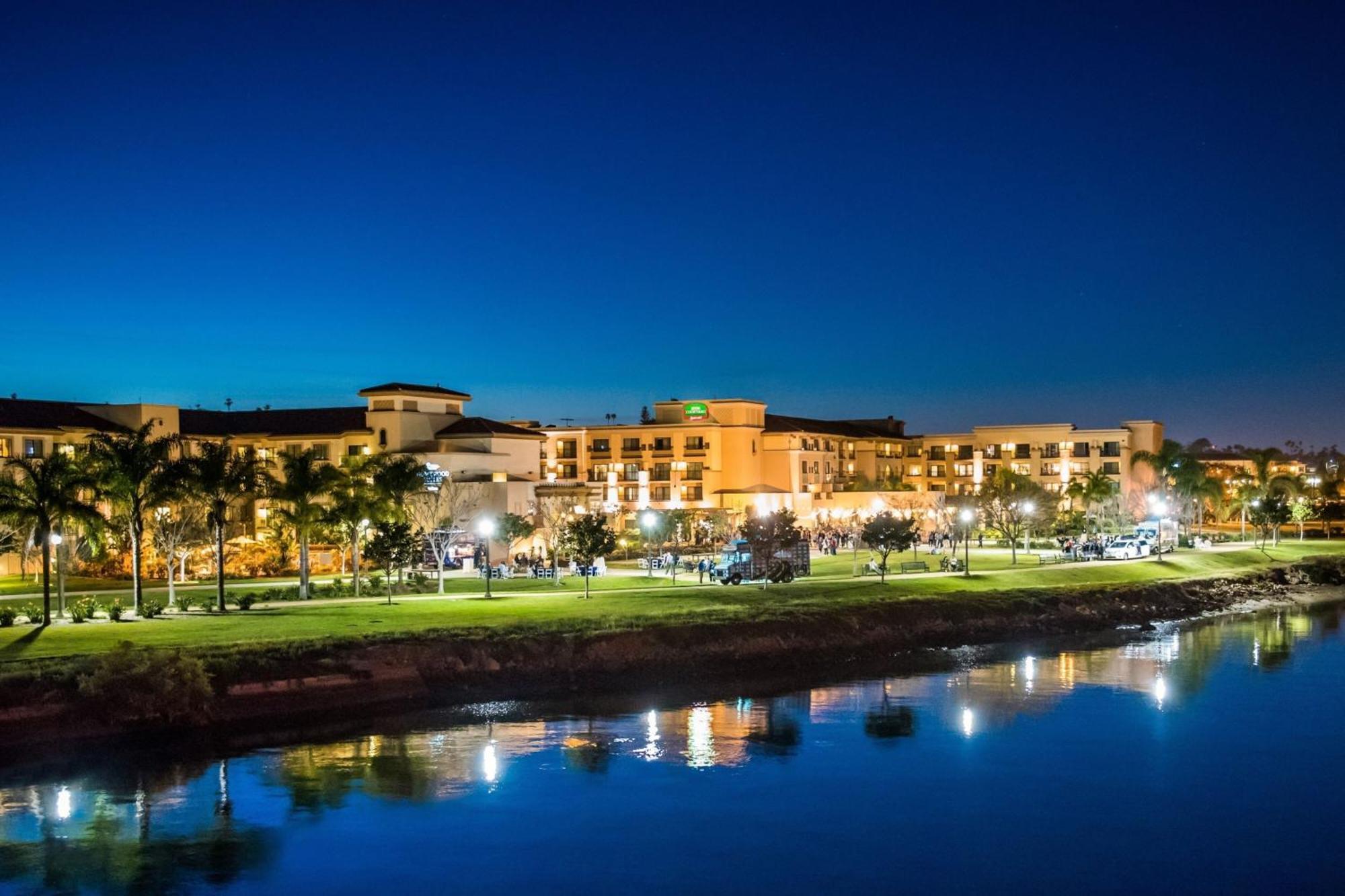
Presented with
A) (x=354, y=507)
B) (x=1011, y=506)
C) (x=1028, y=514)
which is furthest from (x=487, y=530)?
(x=1028, y=514)

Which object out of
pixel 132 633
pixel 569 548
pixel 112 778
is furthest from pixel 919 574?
pixel 112 778

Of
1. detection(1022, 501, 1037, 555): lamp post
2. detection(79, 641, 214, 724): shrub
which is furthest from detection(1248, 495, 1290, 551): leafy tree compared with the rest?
detection(79, 641, 214, 724): shrub

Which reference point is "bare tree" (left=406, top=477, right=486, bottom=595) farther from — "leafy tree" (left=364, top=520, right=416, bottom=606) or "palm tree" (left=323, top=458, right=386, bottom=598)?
"palm tree" (left=323, top=458, right=386, bottom=598)

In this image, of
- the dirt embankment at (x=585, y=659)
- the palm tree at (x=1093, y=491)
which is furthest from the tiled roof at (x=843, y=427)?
the dirt embankment at (x=585, y=659)

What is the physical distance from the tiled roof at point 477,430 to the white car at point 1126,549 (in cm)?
3334

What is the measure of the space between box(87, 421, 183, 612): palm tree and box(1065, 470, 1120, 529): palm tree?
65.8 meters

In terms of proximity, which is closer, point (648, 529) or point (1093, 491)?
point (648, 529)

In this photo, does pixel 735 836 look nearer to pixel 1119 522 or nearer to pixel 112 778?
pixel 112 778

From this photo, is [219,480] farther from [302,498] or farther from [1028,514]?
[1028,514]

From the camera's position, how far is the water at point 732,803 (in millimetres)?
23547

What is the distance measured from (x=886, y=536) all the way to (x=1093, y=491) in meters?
42.7

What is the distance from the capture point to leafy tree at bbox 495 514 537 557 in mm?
60906

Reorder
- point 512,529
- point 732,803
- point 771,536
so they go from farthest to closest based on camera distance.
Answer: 1. point 512,529
2. point 771,536
3. point 732,803

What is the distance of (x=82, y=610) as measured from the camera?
40875mm
